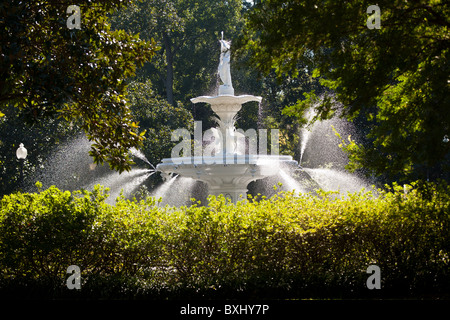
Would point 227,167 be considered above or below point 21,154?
below

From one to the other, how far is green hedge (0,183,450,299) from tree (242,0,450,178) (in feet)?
2.59

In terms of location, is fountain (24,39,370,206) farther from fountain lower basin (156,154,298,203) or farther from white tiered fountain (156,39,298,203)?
fountain lower basin (156,154,298,203)

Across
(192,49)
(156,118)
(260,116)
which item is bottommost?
(156,118)

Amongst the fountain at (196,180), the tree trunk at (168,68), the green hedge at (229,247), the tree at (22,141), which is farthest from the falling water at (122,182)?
the green hedge at (229,247)

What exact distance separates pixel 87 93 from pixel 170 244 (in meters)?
2.58

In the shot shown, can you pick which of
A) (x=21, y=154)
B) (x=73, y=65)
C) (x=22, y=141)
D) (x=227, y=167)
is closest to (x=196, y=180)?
(x=21, y=154)

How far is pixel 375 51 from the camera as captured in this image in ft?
26.6

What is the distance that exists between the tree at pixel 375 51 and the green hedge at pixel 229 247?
79cm

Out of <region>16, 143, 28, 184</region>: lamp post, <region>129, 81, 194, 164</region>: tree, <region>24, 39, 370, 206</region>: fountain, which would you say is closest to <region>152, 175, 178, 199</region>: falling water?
<region>24, 39, 370, 206</region>: fountain

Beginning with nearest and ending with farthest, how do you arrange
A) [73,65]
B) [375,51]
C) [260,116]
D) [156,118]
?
[375,51]
[73,65]
[156,118]
[260,116]

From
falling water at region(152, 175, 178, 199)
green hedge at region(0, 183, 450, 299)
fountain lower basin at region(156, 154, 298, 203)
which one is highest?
fountain lower basin at region(156, 154, 298, 203)

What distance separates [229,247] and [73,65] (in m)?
3.43

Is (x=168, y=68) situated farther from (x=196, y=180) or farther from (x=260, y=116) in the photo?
(x=196, y=180)

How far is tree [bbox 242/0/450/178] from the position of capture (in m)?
7.58
